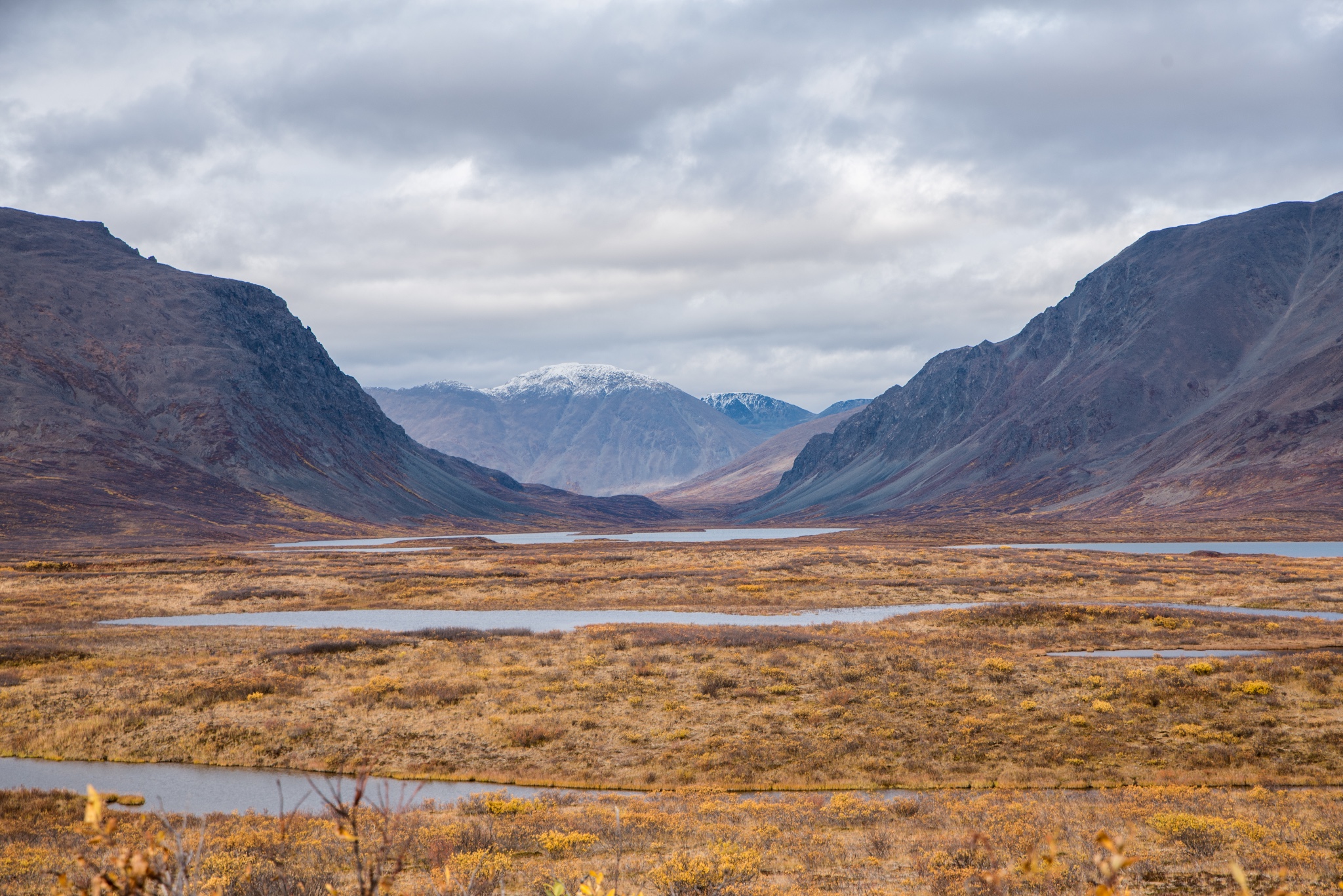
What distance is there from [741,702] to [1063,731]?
39.7 feet

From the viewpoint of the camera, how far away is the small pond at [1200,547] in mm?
112000

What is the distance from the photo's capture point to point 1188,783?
26703 mm

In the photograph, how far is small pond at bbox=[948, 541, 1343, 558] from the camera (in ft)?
367

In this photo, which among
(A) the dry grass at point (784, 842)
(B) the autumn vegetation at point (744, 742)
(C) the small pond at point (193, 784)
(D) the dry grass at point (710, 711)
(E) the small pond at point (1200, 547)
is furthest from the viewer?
(E) the small pond at point (1200, 547)

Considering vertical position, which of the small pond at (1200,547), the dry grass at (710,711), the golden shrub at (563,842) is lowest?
the small pond at (1200,547)

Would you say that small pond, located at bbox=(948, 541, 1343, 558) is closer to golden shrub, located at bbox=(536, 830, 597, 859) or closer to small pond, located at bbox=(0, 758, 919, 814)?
small pond, located at bbox=(0, 758, 919, 814)

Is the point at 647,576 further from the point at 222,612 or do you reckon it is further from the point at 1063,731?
the point at 1063,731

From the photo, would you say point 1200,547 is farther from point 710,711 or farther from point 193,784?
point 193,784

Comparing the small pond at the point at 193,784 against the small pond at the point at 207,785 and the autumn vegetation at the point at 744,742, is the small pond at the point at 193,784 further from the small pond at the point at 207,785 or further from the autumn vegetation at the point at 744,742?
the autumn vegetation at the point at 744,742

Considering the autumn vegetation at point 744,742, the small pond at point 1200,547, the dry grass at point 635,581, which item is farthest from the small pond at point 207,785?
the small pond at point 1200,547

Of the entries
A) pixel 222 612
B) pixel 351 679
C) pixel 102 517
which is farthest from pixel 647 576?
pixel 102 517

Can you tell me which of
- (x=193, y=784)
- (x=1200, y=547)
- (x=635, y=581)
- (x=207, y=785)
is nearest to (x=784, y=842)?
(x=207, y=785)

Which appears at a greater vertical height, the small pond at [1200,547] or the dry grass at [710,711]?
the dry grass at [710,711]

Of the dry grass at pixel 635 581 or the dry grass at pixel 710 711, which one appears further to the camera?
the dry grass at pixel 635 581
